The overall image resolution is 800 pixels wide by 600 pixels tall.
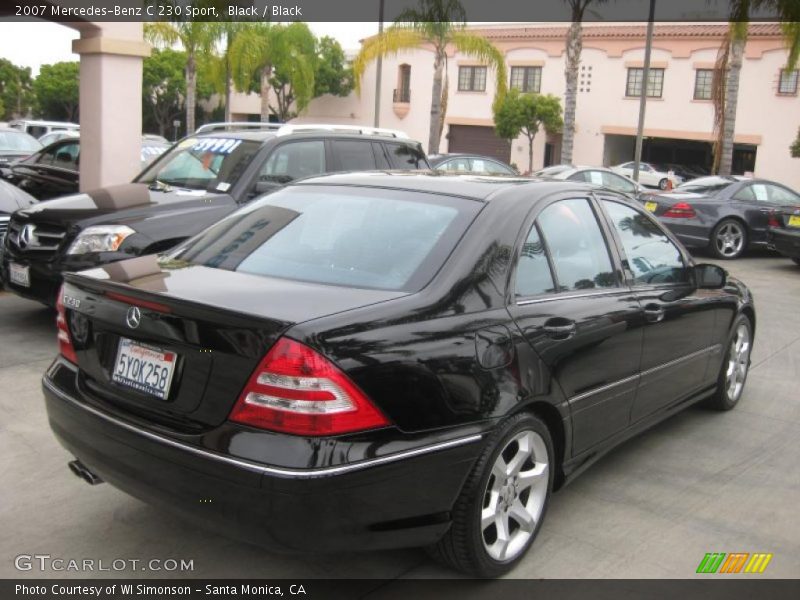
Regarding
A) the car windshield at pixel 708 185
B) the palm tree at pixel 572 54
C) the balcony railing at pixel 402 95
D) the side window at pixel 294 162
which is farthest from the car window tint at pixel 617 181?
the balcony railing at pixel 402 95

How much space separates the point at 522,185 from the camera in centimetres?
396

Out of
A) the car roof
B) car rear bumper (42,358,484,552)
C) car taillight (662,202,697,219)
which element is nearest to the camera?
car rear bumper (42,358,484,552)

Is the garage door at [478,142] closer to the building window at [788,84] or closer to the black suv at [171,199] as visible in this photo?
the building window at [788,84]

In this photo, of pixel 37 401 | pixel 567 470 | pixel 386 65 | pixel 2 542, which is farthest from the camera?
pixel 386 65

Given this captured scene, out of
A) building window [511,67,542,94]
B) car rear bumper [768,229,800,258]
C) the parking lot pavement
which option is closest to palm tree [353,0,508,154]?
building window [511,67,542,94]

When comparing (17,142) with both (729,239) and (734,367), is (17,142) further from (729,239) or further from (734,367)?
(734,367)

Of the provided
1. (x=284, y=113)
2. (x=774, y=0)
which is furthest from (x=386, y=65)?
(x=774, y=0)

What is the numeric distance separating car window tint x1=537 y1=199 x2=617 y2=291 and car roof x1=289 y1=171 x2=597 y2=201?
0.12 meters

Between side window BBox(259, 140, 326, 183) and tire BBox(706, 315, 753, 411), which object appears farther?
side window BBox(259, 140, 326, 183)

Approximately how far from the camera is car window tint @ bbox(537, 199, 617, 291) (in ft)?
12.8

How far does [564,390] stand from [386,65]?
153 ft

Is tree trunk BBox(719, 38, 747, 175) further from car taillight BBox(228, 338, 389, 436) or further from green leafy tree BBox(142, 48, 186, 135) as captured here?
green leafy tree BBox(142, 48, 186, 135)

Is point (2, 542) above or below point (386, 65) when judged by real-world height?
below

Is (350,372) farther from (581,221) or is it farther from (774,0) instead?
(774,0)
